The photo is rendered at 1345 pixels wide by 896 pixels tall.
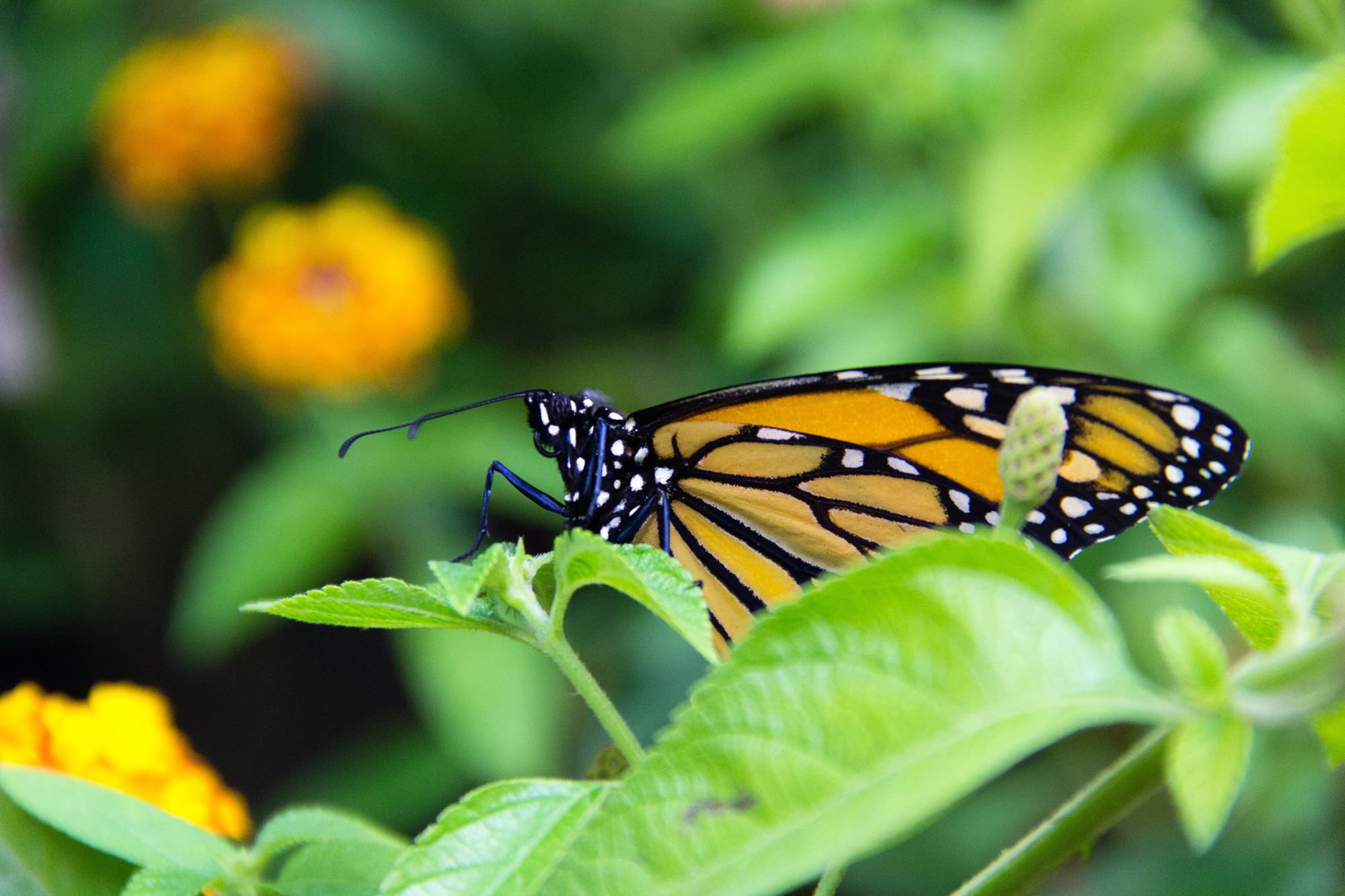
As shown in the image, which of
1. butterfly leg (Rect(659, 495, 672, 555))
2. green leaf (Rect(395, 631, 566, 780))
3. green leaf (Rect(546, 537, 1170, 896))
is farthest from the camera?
green leaf (Rect(395, 631, 566, 780))

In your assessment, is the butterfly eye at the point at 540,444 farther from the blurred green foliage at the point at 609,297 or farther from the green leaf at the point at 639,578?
the green leaf at the point at 639,578

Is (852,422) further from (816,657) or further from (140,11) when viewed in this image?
(140,11)

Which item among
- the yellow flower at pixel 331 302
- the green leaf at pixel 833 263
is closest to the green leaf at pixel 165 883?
the green leaf at pixel 833 263

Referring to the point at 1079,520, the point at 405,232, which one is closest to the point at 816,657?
the point at 1079,520

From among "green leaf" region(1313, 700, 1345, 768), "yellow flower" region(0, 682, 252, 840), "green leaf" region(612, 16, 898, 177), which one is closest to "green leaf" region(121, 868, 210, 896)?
"yellow flower" region(0, 682, 252, 840)

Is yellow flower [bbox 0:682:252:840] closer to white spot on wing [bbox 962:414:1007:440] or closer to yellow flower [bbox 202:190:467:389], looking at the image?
white spot on wing [bbox 962:414:1007:440]

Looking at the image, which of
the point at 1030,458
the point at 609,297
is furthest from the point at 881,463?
the point at 609,297

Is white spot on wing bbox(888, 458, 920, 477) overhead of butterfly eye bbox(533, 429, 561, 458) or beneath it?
beneath
